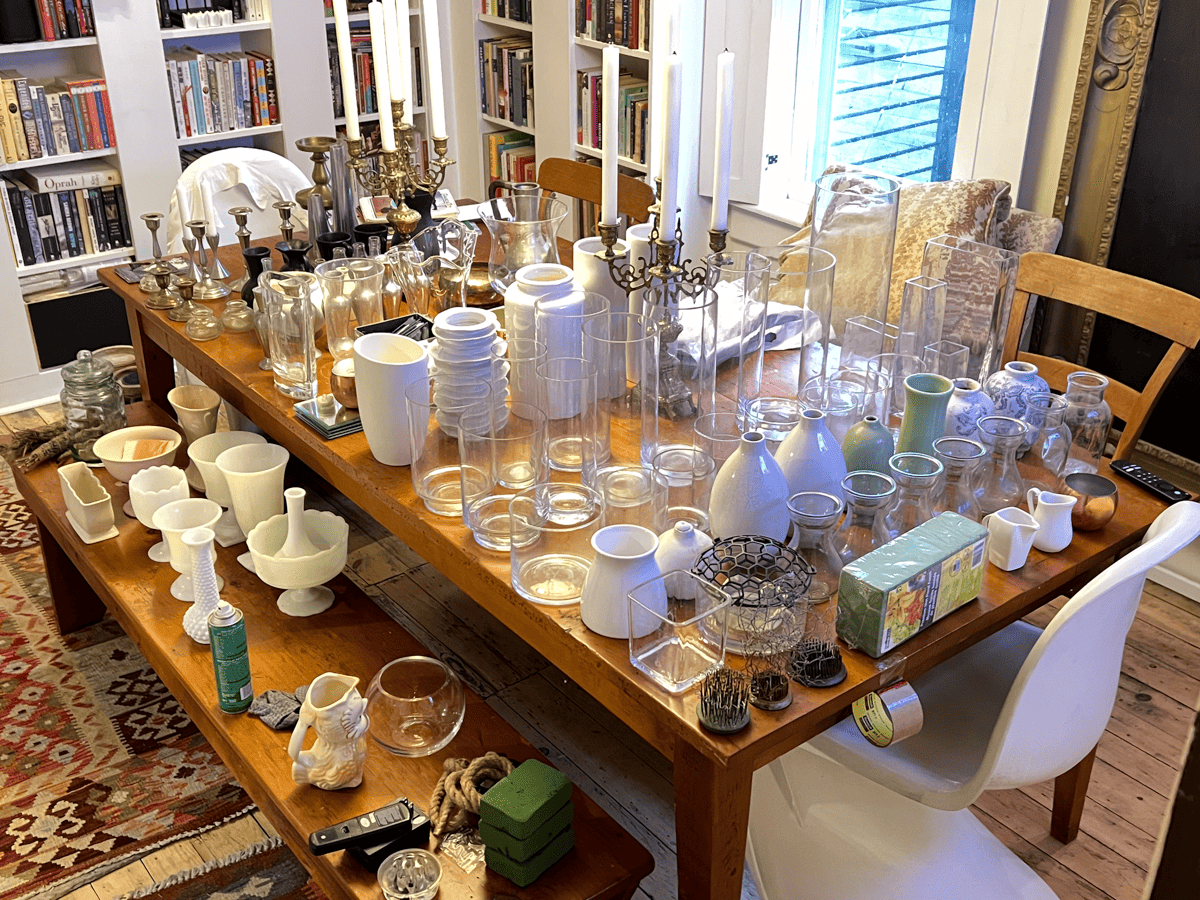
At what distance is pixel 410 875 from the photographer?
56.8 inches

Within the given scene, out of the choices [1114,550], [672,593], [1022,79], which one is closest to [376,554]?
[672,593]

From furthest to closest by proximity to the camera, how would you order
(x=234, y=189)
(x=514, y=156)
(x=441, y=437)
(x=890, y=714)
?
(x=514, y=156) < (x=234, y=189) < (x=441, y=437) < (x=890, y=714)

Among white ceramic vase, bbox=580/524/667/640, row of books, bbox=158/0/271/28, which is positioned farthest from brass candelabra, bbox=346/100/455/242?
row of books, bbox=158/0/271/28

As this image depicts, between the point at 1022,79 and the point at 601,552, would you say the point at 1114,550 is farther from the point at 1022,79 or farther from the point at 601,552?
the point at 1022,79

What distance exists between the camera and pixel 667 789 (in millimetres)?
2207

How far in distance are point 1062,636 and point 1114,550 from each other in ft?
1.03

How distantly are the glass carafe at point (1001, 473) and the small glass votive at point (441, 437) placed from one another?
2.44 ft

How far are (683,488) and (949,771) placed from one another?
565 mm

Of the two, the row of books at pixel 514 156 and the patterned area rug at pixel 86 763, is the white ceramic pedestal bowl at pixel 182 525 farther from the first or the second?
the row of books at pixel 514 156

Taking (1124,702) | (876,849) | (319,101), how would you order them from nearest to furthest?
(876,849)
(1124,702)
(319,101)

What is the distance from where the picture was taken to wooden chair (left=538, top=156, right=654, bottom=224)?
3125mm

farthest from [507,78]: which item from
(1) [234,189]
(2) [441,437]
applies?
(2) [441,437]

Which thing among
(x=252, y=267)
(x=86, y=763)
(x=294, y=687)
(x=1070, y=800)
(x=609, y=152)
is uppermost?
(x=609, y=152)

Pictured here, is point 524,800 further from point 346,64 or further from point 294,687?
point 346,64
